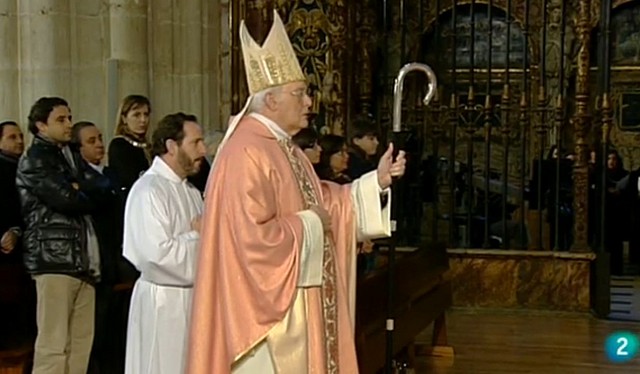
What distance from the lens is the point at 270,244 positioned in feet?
13.1

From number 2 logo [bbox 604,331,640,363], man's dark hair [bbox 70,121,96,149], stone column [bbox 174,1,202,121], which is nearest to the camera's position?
man's dark hair [bbox 70,121,96,149]

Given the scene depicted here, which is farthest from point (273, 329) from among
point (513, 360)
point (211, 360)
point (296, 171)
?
point (513, 360)

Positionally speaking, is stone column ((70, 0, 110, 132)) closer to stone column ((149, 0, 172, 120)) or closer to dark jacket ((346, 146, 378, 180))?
stone column ((149, 0, 172, 120))

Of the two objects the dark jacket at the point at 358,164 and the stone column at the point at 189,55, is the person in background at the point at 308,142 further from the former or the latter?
the stone column at the point at 189,55

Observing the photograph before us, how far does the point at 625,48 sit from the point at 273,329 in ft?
34.6

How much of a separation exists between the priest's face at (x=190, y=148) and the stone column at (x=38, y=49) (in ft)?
12.6

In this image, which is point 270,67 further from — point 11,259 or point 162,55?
point 162,55

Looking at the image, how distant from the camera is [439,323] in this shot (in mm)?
7957

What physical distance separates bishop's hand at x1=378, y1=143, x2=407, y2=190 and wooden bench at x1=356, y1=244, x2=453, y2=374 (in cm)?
126

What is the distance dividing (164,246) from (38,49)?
13.9 ft

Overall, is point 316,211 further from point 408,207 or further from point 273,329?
point 408,207

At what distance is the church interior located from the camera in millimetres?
7859

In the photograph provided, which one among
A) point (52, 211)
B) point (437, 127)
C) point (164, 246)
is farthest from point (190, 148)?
point (437, 127)

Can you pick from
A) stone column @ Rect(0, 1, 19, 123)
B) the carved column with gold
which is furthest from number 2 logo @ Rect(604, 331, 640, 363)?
stone column @ Rect(0, 1, 19, 123)
